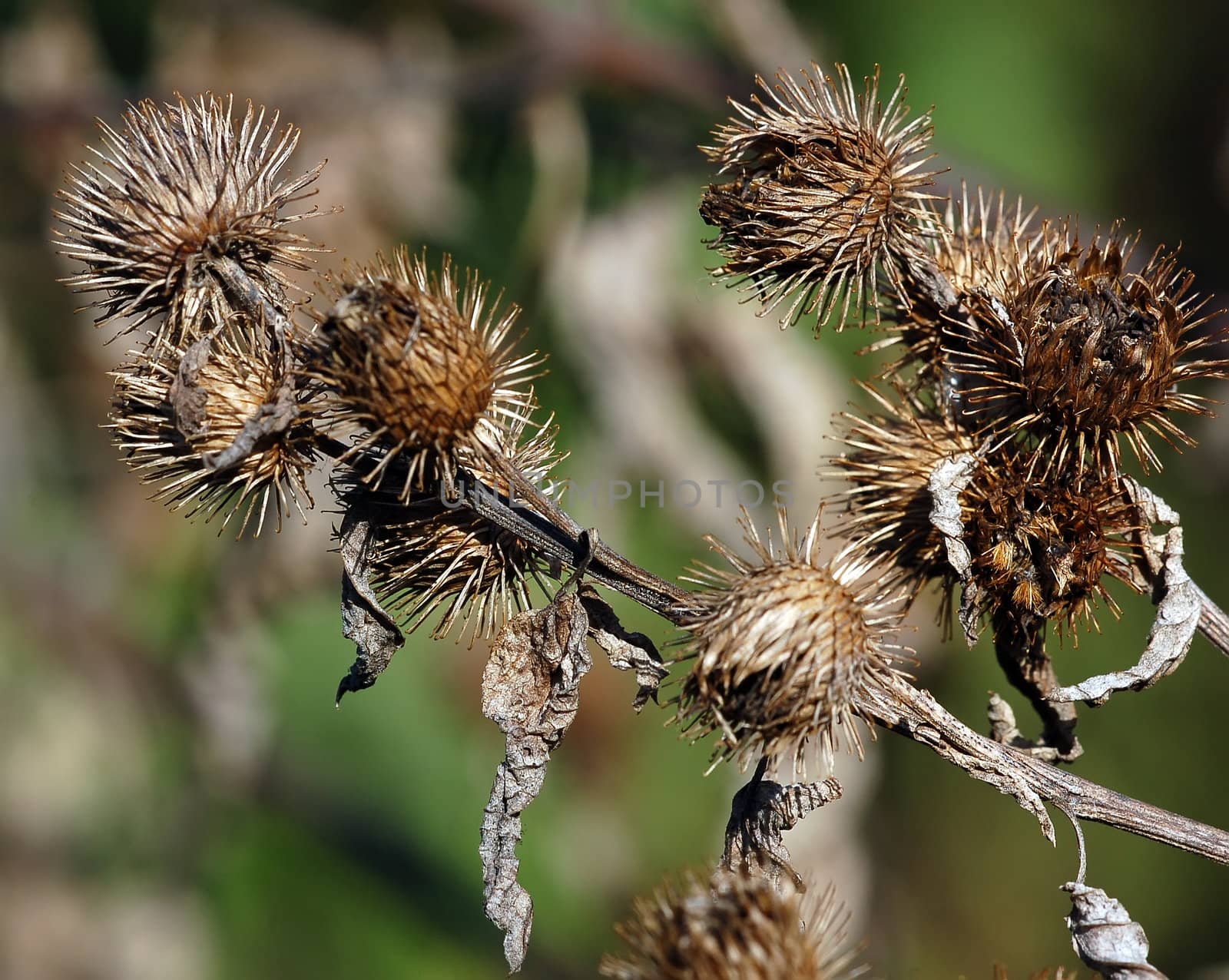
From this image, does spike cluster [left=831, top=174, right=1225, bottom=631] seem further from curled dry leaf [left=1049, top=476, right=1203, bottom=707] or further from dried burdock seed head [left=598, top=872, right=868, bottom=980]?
dried burdock seed head [left=598, top=872, right=868, bottom=980]

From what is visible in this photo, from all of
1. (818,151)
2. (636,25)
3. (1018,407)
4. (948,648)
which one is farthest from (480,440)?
(636,25)

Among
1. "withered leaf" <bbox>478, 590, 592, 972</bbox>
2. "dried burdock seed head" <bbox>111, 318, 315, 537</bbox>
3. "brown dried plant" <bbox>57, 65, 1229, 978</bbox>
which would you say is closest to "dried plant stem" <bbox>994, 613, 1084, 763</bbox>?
"brown dried plant" <bbox>57, 65, 1229, 978</bbox>

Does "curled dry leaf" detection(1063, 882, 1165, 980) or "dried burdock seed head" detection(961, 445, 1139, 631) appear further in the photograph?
"dried burdock seed head" detection(961, 445, 1139, 631)

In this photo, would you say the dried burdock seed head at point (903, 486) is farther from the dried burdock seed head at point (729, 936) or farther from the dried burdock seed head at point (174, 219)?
the dried burdock seed head at point (174, 219)

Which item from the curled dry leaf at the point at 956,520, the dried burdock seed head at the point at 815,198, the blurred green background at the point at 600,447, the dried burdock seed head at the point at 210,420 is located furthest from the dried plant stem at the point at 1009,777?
the blurred green background at the point at 600,447

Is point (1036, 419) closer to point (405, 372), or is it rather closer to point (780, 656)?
point (780, 656)

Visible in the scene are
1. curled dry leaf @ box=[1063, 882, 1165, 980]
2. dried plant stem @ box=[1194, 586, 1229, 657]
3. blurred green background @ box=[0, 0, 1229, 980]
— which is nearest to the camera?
curled dry leaf @ box=[1063, 882, 1165, 980]

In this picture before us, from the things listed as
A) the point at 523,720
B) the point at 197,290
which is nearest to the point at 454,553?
the point at 523,720
